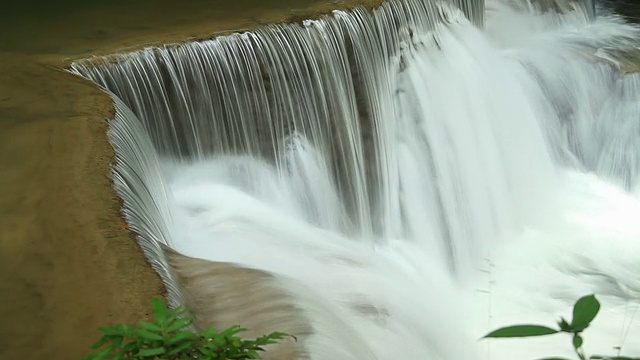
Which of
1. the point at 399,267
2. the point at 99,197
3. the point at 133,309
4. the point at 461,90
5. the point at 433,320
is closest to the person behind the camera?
the point at 133,309

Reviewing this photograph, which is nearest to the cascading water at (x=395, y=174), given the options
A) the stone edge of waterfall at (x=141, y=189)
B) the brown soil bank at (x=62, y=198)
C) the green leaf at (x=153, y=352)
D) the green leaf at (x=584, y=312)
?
the stone edge of waterfall at (x=141, y=189)

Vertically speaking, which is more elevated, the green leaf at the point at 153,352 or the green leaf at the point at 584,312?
the green leaf at the point at 584,312

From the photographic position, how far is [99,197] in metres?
3.51

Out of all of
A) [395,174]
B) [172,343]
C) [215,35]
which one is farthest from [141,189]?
[395,174]

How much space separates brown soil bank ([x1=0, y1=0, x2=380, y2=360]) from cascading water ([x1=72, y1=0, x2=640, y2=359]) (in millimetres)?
180

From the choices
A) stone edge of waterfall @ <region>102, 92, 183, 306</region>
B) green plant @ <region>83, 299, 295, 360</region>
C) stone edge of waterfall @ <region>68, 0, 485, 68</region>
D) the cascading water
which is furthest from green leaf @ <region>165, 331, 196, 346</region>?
stone edge of waterfall @ <region>68, 0, 485, 68</region>

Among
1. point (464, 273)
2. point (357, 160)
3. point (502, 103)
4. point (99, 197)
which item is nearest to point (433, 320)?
point (464, 273)

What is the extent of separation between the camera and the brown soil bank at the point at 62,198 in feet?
9.51

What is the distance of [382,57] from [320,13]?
0.66 metres

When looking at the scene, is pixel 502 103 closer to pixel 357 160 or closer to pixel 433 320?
pixel 357 160

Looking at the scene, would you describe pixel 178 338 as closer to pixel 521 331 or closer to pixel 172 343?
pixel 172 343

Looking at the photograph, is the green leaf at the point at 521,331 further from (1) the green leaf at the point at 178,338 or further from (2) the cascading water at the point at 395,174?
(2) the cascading water at the point at 395,174

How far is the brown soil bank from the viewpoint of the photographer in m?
2.90

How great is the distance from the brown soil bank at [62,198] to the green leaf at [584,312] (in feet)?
6.03
